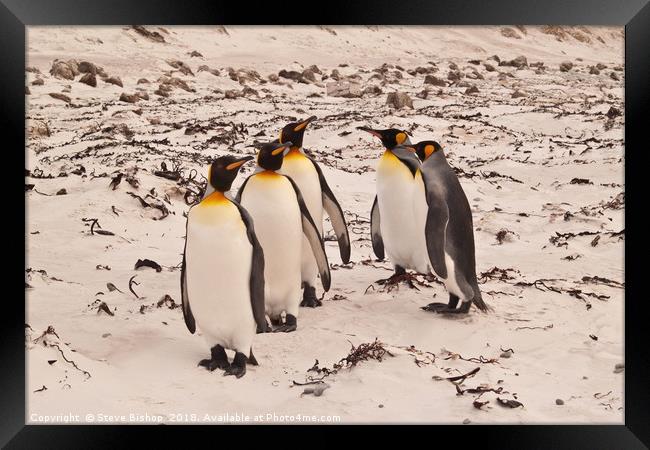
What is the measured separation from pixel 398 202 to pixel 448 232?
49cm

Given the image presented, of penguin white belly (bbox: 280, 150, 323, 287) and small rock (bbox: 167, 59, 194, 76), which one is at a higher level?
small rock (bbox: 167, 59, 194, 76)

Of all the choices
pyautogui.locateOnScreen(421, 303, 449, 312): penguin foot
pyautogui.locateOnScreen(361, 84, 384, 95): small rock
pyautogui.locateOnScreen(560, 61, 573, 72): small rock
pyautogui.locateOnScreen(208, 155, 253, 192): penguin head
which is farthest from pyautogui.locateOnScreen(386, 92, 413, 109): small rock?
pyautogui.locateOnScreen(208, 155, 253, 192): penguin head

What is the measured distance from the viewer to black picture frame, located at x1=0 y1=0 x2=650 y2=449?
3.16 m

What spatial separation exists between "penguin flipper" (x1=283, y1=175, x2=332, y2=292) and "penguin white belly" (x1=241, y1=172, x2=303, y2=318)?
4cm

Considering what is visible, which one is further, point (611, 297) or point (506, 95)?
point (506, 95)

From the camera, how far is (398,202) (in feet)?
14.3

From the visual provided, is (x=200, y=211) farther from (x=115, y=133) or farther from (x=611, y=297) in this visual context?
(x=115, y=133)

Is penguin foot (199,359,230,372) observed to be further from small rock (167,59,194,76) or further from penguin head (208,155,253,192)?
small rock (167,59,194,76)

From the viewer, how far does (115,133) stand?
658 centimetres

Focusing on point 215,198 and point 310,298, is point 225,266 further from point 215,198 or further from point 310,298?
point 310,298

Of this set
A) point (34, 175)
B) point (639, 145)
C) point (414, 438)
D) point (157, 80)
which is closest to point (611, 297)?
point (639, 145)

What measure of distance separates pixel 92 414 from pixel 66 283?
112cm

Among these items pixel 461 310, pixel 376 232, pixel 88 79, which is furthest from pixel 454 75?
pixel 461 310

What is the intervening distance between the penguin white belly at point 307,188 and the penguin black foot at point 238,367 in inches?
32.5
